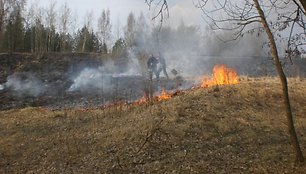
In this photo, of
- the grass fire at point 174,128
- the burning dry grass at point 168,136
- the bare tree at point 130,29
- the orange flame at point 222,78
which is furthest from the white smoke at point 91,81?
the bare tree at point 130,29

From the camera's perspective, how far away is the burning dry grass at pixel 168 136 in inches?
379

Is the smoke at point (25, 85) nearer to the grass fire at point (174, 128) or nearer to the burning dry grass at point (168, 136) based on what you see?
the grass fire at point (174, 128)

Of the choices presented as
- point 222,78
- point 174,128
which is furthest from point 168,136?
point 222,78

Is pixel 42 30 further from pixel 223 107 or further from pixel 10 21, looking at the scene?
pixel 223 107

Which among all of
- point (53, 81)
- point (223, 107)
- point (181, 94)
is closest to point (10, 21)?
point (53, 81)

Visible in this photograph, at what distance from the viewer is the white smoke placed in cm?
2867

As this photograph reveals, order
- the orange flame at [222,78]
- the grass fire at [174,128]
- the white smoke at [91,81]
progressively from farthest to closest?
the white smoke at [91,81] < the orange flame at [222,78] < the grass fire at [174,128]

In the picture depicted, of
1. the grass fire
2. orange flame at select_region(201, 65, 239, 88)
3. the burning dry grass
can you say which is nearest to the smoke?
the grass fire

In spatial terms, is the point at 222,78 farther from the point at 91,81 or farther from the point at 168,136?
the point at 91,81

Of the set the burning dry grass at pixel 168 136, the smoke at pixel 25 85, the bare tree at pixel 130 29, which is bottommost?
the burning dry grass at pixel 168 136

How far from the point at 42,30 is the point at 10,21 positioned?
17.8ft

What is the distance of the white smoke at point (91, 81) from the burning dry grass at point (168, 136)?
1194 centimetres

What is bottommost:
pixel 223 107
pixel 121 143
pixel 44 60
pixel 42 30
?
pixel 121 143

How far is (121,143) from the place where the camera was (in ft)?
37.7
